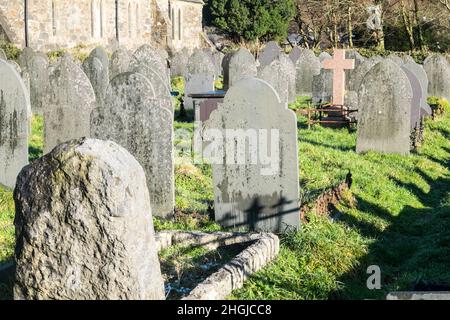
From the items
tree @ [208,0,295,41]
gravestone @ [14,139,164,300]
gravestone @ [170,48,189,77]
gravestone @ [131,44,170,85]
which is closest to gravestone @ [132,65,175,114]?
gravestone @ [14,139,164,300]

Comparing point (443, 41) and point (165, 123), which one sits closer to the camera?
point (165, 123)

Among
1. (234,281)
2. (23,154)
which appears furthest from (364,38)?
(234,281)

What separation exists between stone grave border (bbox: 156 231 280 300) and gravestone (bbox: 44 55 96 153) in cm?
394

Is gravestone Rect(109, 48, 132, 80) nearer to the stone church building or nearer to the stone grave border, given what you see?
the stone church building

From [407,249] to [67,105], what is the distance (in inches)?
210

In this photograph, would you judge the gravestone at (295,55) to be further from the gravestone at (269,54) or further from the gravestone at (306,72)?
the gravestone at (306,72)

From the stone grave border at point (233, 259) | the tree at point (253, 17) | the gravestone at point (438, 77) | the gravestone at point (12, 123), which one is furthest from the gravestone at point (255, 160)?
the tree at point (253, 17)

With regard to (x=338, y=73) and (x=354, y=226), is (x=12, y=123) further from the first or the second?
(x=338, y=73)

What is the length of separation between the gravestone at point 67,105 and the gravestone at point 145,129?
206 cm

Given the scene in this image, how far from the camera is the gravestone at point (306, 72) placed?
2480 cm
